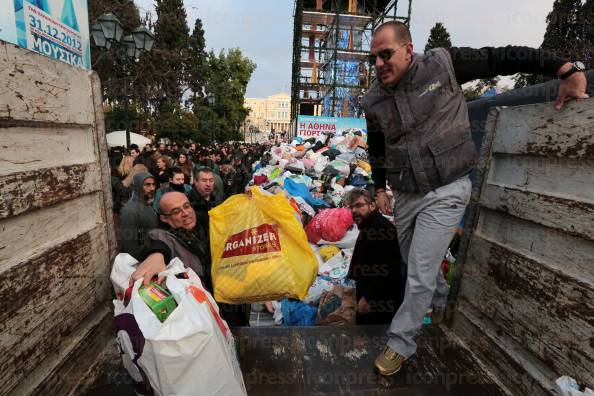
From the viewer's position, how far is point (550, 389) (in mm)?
1435

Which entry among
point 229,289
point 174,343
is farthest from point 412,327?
point 174,343

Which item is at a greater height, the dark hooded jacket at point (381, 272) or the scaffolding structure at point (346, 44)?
the scaffolding structure at point (346, 44)

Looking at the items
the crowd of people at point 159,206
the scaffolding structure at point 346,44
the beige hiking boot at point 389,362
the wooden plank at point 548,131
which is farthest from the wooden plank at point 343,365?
the scaffolding structure at point 346,44

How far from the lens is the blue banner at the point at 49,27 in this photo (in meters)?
2.65

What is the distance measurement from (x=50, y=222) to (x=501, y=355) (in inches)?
87.2

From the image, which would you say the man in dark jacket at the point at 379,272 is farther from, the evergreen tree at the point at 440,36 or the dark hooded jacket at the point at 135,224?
the evergreen tree at the point at 440,36

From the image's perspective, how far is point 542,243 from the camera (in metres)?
1.55

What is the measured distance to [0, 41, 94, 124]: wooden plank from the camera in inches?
47.2

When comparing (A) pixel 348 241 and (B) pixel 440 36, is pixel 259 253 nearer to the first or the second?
(A) pixel 348 241

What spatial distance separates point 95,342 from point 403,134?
77.0 inches

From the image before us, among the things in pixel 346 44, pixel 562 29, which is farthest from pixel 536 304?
pixel 562 29

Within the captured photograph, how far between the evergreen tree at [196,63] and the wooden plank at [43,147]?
26507mm

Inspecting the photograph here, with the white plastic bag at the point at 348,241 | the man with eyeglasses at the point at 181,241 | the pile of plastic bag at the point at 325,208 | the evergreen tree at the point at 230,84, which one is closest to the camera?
the man with eyeglasses at the point at 181,241

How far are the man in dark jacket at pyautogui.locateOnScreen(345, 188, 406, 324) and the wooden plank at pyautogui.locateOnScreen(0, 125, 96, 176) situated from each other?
1.86m
